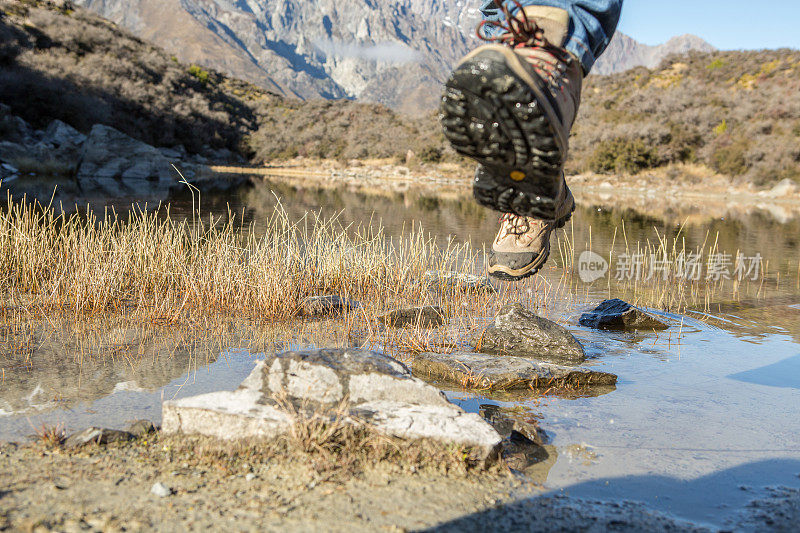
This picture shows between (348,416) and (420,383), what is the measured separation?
0.45 metres

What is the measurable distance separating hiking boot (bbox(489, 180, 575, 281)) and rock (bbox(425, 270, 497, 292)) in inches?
136

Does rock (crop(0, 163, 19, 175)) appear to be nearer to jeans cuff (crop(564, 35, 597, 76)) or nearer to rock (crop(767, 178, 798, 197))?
jeans cuff (crop(564, 35, 597, 76))

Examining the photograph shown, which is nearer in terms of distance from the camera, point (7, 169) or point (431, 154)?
point (7, 169)

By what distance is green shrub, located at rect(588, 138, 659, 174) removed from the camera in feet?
103

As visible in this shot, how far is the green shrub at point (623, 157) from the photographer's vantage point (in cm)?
3138

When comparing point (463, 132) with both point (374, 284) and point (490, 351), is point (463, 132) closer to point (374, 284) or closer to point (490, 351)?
point (490, 351)

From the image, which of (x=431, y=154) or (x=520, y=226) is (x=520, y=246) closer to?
(x=520, y=226)

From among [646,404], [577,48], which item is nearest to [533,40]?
[577,48]

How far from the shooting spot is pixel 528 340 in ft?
14.8

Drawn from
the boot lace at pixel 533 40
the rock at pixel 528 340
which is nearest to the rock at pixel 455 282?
the rock at pixel 528 340

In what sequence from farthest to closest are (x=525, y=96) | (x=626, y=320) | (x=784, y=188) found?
(x=784, y=188), (x=626, y=320), (x=525, y=96)

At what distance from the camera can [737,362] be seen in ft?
14.0

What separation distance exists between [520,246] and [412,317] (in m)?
2.41

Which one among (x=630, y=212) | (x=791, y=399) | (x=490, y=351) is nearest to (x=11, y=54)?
(x=630, y=212)
